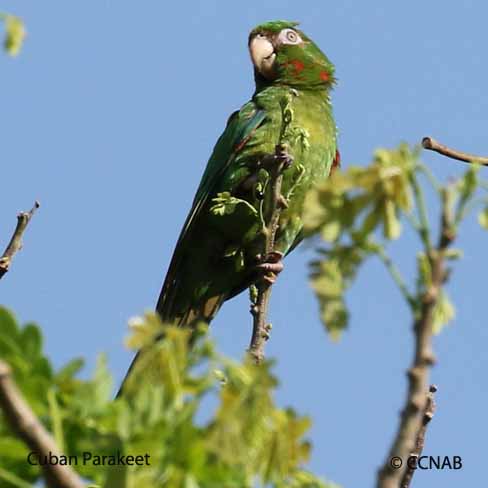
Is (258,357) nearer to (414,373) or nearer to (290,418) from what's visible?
(290,418)

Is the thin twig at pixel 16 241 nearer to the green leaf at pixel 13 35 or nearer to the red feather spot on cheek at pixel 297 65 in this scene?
the green leaf at pixel 13 35

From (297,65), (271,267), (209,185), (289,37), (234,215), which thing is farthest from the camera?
(289,37)

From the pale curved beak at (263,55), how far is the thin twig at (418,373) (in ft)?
18.6

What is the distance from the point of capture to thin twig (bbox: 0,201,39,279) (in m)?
3.23

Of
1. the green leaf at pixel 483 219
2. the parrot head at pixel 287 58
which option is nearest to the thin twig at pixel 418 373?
the green leaf at pixel 483 219

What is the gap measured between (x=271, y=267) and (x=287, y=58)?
235 cm

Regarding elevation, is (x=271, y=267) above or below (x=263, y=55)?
below

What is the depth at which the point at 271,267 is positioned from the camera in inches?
201

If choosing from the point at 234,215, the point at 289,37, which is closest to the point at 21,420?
the point at 234,215

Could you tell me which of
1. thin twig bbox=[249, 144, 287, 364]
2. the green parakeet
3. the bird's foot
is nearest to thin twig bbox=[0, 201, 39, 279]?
thin twig bbox=[249, 144, 287, 364]

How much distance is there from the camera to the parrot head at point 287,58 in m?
6.88

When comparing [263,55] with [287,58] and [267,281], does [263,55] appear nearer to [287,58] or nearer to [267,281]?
[287,58]

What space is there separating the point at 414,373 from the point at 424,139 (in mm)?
2121

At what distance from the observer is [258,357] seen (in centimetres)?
318
